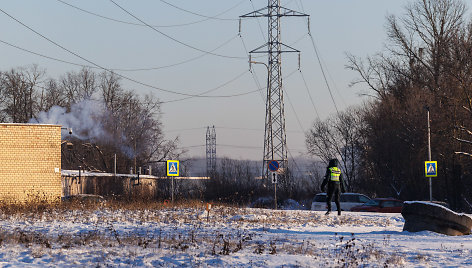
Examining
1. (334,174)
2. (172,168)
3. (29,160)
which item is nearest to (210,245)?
(334,174)

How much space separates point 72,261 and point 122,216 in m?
9.86

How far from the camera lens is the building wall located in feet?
130

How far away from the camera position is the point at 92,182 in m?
62.2

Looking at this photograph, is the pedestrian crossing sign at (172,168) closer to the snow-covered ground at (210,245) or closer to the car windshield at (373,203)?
the car windshield at (373,203)

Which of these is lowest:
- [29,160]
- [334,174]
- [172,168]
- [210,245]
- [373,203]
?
[373,203]

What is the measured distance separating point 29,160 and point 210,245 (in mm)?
29229

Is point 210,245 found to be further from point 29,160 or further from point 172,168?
point 29,160

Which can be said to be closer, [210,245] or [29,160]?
[210,245]

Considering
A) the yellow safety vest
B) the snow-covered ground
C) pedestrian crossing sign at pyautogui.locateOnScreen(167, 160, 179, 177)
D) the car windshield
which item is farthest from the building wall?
the yellow safety vest

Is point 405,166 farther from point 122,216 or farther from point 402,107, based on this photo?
point 122,216

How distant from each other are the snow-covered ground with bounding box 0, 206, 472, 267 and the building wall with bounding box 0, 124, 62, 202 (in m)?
21.0

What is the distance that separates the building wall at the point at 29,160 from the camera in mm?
39688

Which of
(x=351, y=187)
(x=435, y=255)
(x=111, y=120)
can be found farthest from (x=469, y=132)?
(x=111, y=120)

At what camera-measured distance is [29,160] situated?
40156mm
